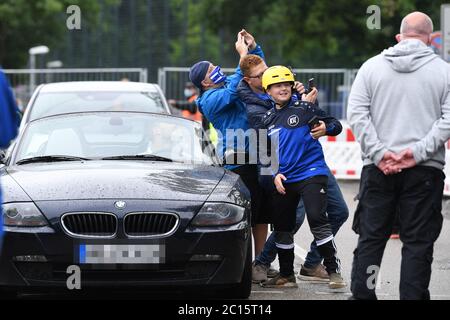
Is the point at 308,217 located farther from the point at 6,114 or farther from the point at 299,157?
the point at 6,114

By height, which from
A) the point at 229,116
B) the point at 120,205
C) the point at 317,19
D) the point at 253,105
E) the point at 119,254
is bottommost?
the point at 119,254

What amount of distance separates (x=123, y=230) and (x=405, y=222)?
1793 millimetres

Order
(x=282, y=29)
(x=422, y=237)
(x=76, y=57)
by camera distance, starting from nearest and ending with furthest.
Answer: (x=422, y=237)
(x=282, y=29)
(x=76, y=57)

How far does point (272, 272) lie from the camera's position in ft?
30.4

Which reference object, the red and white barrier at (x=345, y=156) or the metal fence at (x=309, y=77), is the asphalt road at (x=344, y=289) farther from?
the metal fence at (x=309, y=77)

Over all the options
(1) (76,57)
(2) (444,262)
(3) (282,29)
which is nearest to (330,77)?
(3) (282,29)

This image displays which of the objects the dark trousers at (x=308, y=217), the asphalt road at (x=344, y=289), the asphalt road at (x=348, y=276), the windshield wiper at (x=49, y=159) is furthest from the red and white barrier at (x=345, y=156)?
the windshield wiper at (x=49, y=159)

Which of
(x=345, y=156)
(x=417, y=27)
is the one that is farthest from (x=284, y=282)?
(x=345, y=156)

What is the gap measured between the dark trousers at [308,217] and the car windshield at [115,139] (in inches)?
27.6

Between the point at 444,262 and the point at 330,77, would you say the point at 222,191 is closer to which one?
the point at 444,262

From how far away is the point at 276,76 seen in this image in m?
8.41

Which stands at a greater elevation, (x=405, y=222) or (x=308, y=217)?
(x=405, y=222)
